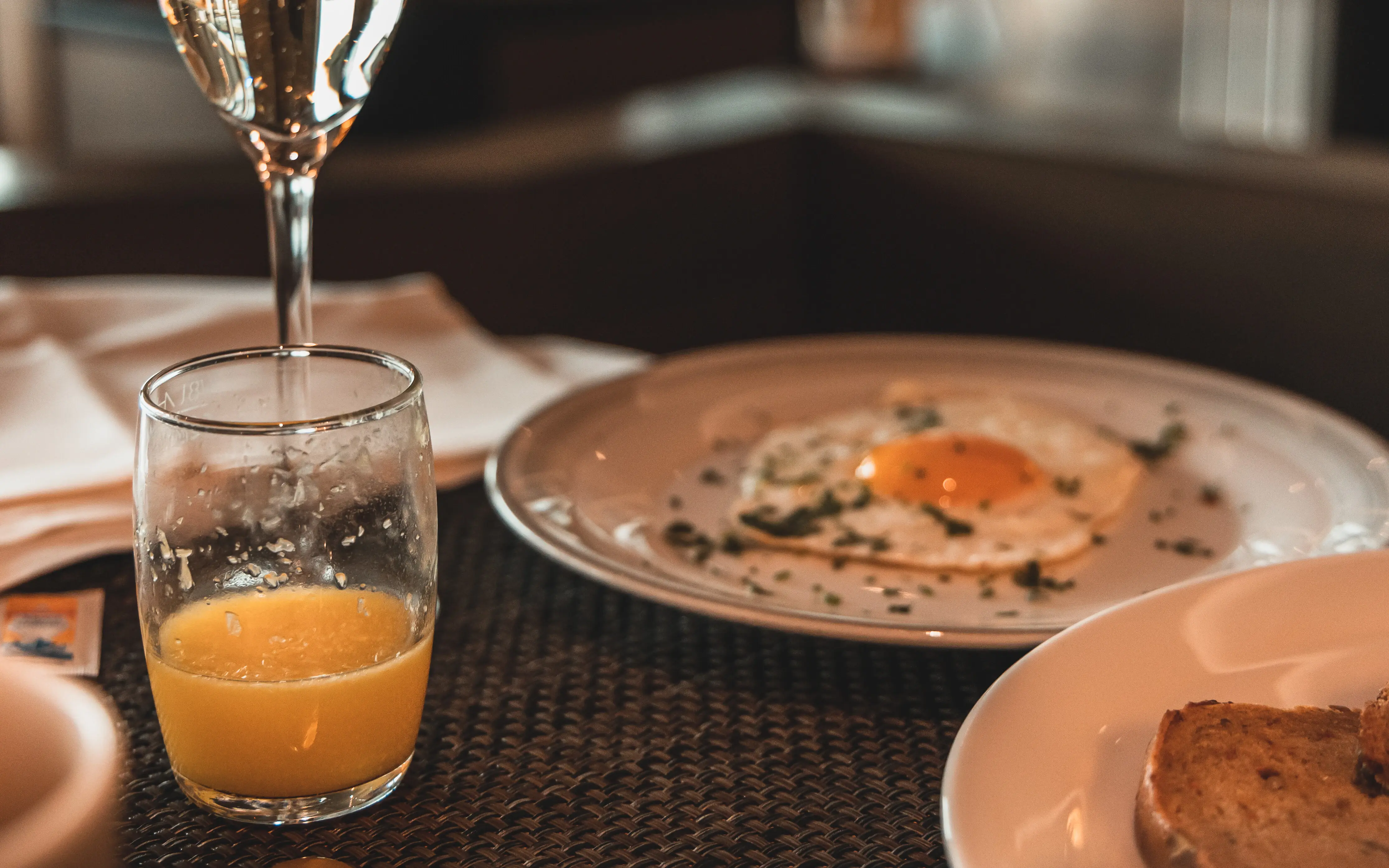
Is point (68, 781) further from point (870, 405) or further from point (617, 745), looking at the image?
point (870, 405)

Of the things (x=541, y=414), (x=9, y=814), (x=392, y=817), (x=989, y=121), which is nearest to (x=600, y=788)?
(x=392, y=817)

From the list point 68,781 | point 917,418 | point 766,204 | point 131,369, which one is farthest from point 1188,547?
→ point 766,204

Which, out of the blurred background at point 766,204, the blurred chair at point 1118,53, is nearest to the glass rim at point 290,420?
the blurred background at point 766,204

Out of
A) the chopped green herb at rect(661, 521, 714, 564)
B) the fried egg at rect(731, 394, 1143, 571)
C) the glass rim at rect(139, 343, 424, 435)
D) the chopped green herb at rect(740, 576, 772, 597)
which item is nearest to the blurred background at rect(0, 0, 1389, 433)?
the fried egg at rect(731, 394, 1143, 571)

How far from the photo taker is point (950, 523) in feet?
3.61

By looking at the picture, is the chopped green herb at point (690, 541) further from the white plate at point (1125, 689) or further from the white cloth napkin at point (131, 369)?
the white plate at point (1125, 689)

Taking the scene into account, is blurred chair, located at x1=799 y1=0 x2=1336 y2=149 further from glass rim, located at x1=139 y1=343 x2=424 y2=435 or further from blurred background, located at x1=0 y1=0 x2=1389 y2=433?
glass rim, located at x1=139 y1=343 x2=424 y2=435

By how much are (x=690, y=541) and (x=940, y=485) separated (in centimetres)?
26

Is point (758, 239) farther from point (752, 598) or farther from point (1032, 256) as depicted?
point (752, 598)

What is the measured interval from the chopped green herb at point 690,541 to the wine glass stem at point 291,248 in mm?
334

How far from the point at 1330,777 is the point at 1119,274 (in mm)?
1939

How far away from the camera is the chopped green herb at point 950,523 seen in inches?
42.8

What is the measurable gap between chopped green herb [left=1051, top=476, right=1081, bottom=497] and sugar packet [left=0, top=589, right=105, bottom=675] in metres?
0.78

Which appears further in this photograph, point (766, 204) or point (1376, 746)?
point (766, 204)
